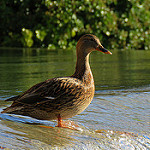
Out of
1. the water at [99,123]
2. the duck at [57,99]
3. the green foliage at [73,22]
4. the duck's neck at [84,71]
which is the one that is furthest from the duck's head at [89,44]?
the green foliage at [73,22]

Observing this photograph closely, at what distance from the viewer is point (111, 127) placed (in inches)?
156

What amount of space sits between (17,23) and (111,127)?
13.1m

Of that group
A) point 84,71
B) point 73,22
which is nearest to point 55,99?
point 84,71

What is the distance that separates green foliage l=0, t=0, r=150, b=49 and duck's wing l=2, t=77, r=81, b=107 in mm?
11467

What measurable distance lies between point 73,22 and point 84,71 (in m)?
11.3

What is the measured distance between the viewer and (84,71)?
4160 mm

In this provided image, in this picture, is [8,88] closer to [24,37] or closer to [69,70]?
[69,70]

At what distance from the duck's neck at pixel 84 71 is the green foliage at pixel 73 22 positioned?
1114 centimetres

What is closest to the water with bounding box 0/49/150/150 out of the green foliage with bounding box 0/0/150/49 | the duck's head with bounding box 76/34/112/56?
the duck's head with bounding box 76/34/112/56

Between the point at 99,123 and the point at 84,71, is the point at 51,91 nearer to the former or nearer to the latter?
the point at 84,71

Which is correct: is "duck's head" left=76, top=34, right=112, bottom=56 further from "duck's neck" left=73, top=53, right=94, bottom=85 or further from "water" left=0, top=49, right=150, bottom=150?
"water" left=0, top=49, right=150, bottom=150

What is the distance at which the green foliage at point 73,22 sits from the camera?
15.4m

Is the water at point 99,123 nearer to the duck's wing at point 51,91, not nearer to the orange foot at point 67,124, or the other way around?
A: the orange foot at point 67,124

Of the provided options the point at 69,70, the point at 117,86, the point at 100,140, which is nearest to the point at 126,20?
the point at 69,70
